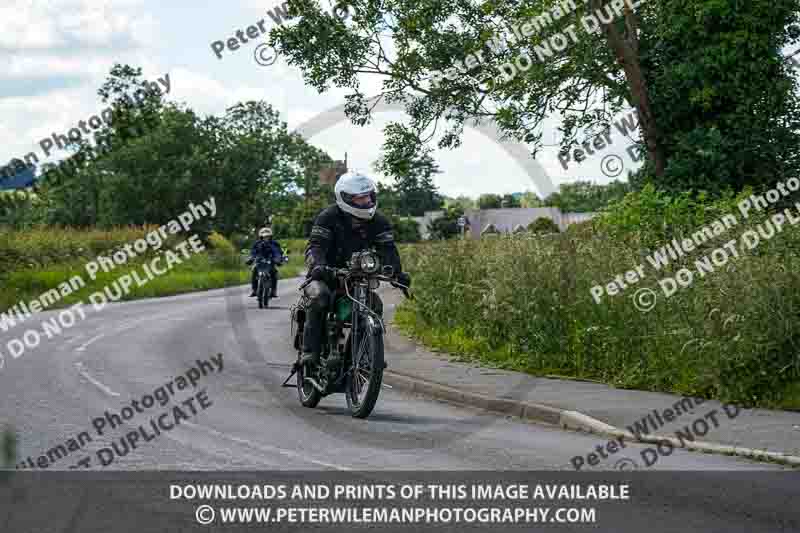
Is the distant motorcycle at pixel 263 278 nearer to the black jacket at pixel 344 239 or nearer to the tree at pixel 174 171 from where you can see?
the black jacket at pixel 344 239

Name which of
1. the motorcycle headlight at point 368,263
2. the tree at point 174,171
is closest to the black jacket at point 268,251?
the motorcycle headlight at point 368,263

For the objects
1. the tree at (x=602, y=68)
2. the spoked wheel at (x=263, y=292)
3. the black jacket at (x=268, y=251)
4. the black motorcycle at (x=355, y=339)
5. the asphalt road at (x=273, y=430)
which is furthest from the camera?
the spoked wheel at (x=263, y=292)

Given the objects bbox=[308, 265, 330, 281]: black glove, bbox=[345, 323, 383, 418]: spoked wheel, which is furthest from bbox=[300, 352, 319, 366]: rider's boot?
bbox=[308, 265, 330, 281]: black glove

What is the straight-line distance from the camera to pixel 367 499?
6977mm

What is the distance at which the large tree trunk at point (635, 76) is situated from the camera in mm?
22109

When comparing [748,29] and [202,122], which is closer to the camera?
[748,29]

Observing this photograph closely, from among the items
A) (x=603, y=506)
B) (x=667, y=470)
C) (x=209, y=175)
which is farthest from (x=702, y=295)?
(x=209, y=175)

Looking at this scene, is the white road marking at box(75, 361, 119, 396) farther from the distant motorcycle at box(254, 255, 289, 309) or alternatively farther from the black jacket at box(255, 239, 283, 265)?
the black jacket at box(255, 239, 283, 265)

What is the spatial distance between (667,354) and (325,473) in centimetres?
589

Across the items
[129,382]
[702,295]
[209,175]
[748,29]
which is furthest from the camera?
[209,175]

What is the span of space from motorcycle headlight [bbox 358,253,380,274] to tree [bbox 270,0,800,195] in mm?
11145

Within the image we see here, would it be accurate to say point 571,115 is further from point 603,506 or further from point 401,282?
point 603,506

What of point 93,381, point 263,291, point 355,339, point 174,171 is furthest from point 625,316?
point 174,171

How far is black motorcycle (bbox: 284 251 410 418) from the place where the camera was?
1026cm
